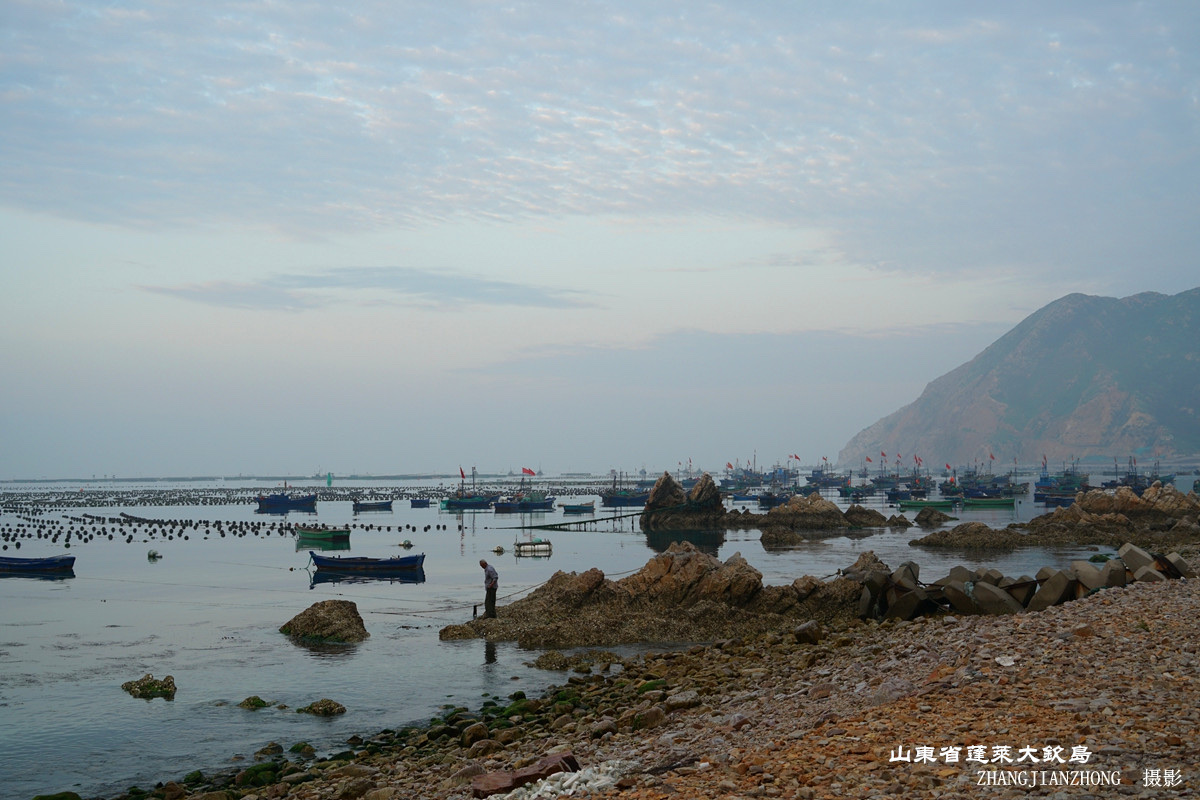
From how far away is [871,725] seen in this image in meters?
8.85

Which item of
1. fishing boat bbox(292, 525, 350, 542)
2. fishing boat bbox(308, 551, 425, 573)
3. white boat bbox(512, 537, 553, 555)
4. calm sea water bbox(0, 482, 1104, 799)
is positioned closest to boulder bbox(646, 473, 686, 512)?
calm sea water bbox(0, 482, 1104, 799)

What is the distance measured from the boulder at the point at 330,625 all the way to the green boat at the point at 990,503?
91.5 metres

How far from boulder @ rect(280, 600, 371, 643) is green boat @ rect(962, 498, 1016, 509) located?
91.5 m

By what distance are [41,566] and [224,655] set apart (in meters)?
30.0

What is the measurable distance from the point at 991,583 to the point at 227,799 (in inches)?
739

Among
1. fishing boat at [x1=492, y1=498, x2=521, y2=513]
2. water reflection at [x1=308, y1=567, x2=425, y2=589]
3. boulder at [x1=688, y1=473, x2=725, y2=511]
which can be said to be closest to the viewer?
water reflection at [x1=308, y1=567, x2=425, y2=589]

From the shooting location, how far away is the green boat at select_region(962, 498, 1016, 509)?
3942 inches

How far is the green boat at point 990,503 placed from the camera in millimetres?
100131

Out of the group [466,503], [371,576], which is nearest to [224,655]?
[371,576]

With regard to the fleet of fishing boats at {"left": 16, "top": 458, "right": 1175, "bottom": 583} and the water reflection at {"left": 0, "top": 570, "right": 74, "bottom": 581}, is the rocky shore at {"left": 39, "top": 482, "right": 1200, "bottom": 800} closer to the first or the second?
the fleet of fishing boats at {"left": 16, "top": 458, "right": 1175, "bottom": 583}

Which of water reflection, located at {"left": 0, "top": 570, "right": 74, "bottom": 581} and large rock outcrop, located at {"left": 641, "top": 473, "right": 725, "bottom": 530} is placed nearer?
water reflection, located at {"left": 0, "top": 570, "right": 74, "bottom": 581}

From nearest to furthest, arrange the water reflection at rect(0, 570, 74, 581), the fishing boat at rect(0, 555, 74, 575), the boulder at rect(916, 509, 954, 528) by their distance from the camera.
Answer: the water reflection at rect(0, 570, 74, 581), the fishing boat at rect(0, 555, 74, 575), the boulder at rect(916, 509, 954, 528)

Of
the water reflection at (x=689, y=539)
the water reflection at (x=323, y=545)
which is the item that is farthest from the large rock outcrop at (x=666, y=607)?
the water reflection at (x=323, y=545)

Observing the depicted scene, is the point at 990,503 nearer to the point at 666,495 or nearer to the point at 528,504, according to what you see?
the point at 666,495
